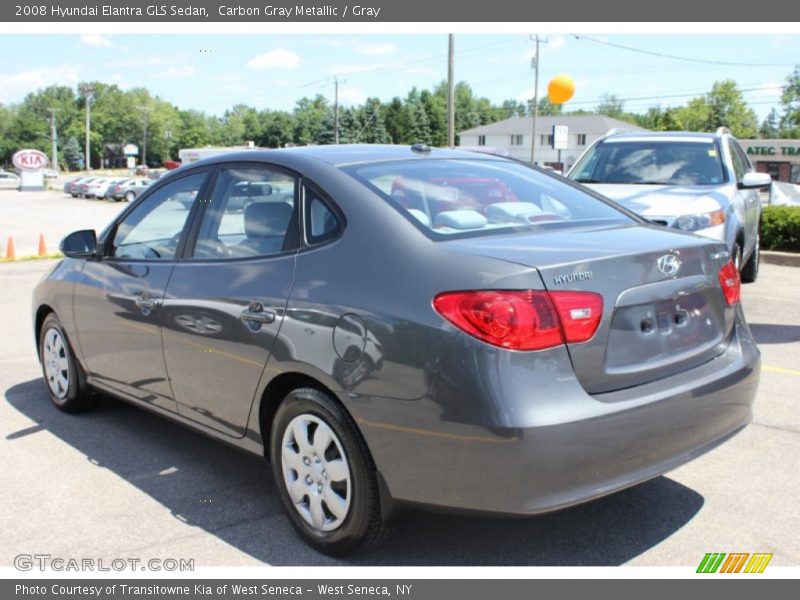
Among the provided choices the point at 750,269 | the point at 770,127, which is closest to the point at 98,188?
the point at 750,269

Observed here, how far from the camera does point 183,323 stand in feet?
13.0

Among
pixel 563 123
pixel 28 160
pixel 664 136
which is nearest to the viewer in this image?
pixel 664 136

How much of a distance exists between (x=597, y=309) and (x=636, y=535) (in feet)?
3.90

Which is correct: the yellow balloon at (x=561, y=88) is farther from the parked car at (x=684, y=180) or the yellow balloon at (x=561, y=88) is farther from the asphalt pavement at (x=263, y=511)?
the asphalt pavement at (x=263, y=511)

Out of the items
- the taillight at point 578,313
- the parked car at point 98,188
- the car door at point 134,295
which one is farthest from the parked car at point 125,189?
the taillight at point 578,313

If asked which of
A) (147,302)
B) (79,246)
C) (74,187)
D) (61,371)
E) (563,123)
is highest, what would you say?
(563,123)

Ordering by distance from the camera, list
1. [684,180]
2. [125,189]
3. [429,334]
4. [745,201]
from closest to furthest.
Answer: [429,334]
[684,180]
[745,201]
[125,189]

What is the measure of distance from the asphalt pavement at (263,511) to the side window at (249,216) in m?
1.25

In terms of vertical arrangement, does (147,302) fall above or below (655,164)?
below

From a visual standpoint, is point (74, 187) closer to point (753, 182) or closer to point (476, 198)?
point (753, 182)

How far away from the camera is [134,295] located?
4383mm

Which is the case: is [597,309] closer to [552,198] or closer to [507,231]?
[507,231]

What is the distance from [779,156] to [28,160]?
65.4 meters
